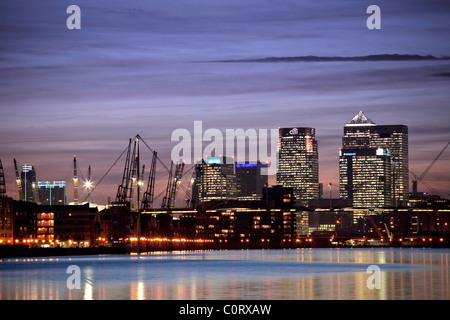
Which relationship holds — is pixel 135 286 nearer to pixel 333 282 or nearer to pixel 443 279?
pixel 333 282

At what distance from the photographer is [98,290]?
5278 centimetres

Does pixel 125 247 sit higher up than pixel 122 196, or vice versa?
pixel 122 196

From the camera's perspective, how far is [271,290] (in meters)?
52.5

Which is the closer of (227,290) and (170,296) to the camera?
(170,296)
